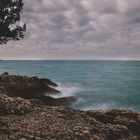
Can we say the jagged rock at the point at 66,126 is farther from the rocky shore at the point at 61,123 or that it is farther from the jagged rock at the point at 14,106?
the jagged rock at the point at 14,106

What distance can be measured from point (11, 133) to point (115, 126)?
630 centimetres

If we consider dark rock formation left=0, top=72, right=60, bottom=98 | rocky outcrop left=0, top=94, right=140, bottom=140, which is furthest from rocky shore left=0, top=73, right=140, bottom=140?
dark rock formation left=0, top=72, right=60, bottom=98

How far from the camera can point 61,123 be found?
17359mm

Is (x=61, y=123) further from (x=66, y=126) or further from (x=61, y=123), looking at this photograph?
(x=66, y=126)

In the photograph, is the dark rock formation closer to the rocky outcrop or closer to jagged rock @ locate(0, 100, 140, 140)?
the rocky outcrop

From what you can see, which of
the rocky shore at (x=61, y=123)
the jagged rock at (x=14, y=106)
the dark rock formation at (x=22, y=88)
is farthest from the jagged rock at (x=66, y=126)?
the dark rock formation at (x=22, y=88)

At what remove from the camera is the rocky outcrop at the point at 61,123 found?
1584 centimetres

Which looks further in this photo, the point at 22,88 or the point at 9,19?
the point at 22,88

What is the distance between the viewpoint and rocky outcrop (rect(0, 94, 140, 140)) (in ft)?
52.0

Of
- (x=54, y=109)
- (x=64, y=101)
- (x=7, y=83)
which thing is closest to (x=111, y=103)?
(x=64, y=101)

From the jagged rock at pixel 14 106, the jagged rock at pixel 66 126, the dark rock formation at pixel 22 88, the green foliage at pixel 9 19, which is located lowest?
the dark rock formation at pixel 22 88

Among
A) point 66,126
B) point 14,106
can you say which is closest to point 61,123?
point 66,126

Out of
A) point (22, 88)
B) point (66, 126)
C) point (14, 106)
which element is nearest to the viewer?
point (66, 126)

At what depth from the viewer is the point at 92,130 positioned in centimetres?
1678
